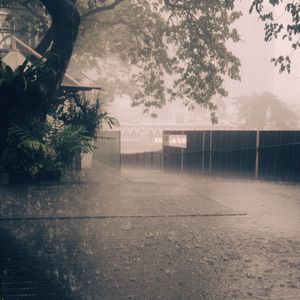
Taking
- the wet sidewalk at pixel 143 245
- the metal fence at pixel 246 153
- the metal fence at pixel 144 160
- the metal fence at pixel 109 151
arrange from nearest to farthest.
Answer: the wet sidewalk at pixel 143 245 → the metal fence at pixel 246 153 → the metal fence at pixel 109 151 → the metal fence at pixel 144 160

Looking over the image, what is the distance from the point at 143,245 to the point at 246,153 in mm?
9992

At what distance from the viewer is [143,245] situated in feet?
16.3

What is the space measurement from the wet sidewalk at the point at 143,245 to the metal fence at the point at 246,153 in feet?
16.8

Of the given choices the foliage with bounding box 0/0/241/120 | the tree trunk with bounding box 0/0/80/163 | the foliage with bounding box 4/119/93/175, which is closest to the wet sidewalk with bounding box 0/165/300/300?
the foliage with bounding box 4/119/93/175

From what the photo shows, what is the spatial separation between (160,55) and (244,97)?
51.7 meters

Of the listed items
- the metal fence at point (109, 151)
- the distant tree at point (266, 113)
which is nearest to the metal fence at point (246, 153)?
the metal fence at point (109, 151)

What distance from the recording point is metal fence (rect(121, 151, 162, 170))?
78.6 feet

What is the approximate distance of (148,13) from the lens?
19.5 metres

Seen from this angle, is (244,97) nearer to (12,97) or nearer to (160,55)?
(160,55)

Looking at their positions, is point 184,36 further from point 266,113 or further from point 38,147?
point 266,113

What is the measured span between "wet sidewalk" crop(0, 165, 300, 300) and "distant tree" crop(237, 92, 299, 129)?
57.5m

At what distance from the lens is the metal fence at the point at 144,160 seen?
78.6 ft

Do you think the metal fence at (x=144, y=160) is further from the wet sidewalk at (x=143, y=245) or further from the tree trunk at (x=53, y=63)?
the wet sidewalk at (x=143, y=245)

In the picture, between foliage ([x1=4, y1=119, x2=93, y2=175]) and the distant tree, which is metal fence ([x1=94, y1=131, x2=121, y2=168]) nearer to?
foliage ([x1=4, y1=119, x2=93, y2=175])
